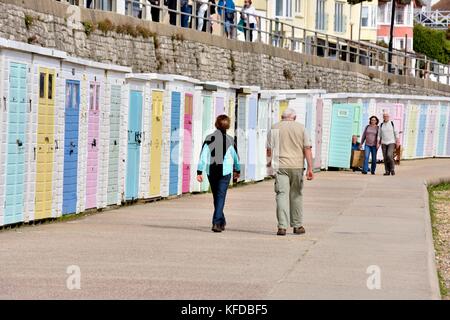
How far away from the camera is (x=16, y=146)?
17516 mm

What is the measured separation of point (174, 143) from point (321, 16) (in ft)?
196

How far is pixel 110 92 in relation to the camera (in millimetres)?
21406

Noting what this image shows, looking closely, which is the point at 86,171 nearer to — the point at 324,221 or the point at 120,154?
the point at 120,154

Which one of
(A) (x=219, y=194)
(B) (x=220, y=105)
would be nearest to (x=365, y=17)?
(B) (x=220, y=105)

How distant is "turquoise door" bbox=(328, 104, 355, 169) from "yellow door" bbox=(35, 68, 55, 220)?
21.2 m

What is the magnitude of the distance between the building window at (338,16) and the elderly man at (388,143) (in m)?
51.3

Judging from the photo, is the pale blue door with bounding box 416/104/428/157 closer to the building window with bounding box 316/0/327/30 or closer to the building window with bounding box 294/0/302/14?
the building window with bounding box 294/0/302/14

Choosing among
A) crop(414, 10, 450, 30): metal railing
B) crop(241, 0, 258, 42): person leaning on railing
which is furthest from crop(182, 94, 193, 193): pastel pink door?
crop(414, 10, 450, 30): metal railing

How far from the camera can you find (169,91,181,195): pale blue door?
24875 mm

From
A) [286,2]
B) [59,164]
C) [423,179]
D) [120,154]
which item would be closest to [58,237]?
[59,164]

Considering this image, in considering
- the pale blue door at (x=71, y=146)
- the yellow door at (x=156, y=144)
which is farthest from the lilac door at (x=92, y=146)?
the yellow door at (x=156, y=144)

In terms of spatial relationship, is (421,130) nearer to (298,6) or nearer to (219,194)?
(298,6)

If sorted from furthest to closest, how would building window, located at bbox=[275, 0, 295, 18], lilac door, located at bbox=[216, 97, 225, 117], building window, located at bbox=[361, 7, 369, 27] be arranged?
building window, located at bbox=[361, 7, 369, 27], building window, located at bbox=[275, 0, 295, 18], lilac door, located at bbox=[216, 97, 225, 117]
